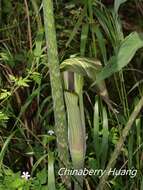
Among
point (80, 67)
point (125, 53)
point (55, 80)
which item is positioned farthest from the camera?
point (80, 67)

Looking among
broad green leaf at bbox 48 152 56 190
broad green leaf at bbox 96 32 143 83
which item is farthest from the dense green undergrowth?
broad green leaf at bbox 96 32 143 83

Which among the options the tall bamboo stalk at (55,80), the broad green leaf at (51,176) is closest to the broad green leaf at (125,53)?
the tall bamboo stalk at (55,80)

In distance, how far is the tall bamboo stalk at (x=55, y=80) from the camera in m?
1.02

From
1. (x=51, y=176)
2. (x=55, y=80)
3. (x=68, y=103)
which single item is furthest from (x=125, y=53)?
(x=51, y=176)

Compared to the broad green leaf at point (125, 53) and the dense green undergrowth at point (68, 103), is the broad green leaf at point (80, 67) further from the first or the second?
the broad green leaf at point (125, 53)

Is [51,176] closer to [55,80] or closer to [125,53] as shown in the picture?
[55,80]

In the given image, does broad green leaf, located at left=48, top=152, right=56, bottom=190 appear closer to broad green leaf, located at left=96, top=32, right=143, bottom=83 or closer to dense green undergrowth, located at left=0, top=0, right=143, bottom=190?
dense green undergrowth, located at left=0, top=0, right=143, bottom=190

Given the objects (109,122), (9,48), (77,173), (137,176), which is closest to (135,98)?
(109,122)

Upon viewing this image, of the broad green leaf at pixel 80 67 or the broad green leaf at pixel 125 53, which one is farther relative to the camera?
the broad green leaf at pixel 80 67

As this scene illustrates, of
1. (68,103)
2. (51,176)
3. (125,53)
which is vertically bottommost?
(51,176)

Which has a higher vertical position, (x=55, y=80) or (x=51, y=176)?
(x=55, y=80)

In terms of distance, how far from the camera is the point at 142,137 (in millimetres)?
1445

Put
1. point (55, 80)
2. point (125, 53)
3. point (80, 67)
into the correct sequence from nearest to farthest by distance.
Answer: point (125, 53), point (55, 80), point (80, 67)

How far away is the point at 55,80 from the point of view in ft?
3.53
